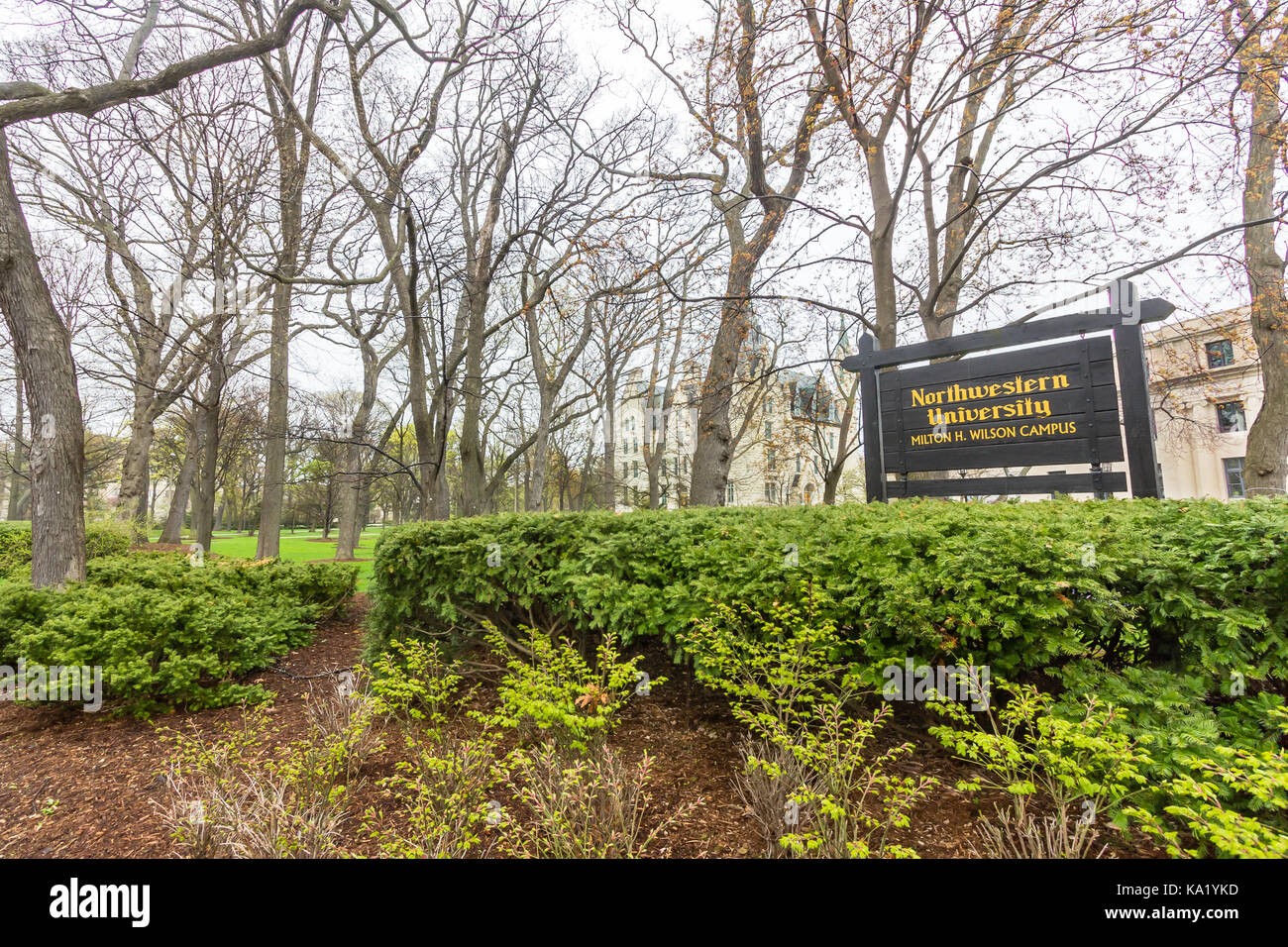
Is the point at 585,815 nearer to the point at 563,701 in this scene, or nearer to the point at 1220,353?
the point at 563,701

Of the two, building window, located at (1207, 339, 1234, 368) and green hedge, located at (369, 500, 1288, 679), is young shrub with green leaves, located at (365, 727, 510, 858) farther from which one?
building window, located at (1207, 339, 1234, 368)

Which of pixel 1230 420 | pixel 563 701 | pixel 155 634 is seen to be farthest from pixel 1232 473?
pixel 155 634

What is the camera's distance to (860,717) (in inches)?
109

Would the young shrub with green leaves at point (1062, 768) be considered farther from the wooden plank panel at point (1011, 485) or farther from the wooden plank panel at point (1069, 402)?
the wooden plank panel at point (1069, 402)

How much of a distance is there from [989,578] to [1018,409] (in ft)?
10.7

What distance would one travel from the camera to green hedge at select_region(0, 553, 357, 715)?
3.88 m

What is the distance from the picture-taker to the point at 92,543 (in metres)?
10.2

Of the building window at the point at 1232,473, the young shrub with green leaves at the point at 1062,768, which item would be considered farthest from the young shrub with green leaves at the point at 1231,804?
the building window at the point at 1232,473

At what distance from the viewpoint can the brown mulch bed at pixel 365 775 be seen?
2.31 metres

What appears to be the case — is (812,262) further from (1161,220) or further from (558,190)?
(1161,220)

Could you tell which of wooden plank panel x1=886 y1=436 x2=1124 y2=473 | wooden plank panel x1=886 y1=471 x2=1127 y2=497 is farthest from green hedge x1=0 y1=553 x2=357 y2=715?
wooden plank panel x1=886 y1=436 x2=1124 y2=473

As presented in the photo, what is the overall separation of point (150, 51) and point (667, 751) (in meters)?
9.84

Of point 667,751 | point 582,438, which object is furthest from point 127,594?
point 582,438

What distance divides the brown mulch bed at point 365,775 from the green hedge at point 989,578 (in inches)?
26.9
